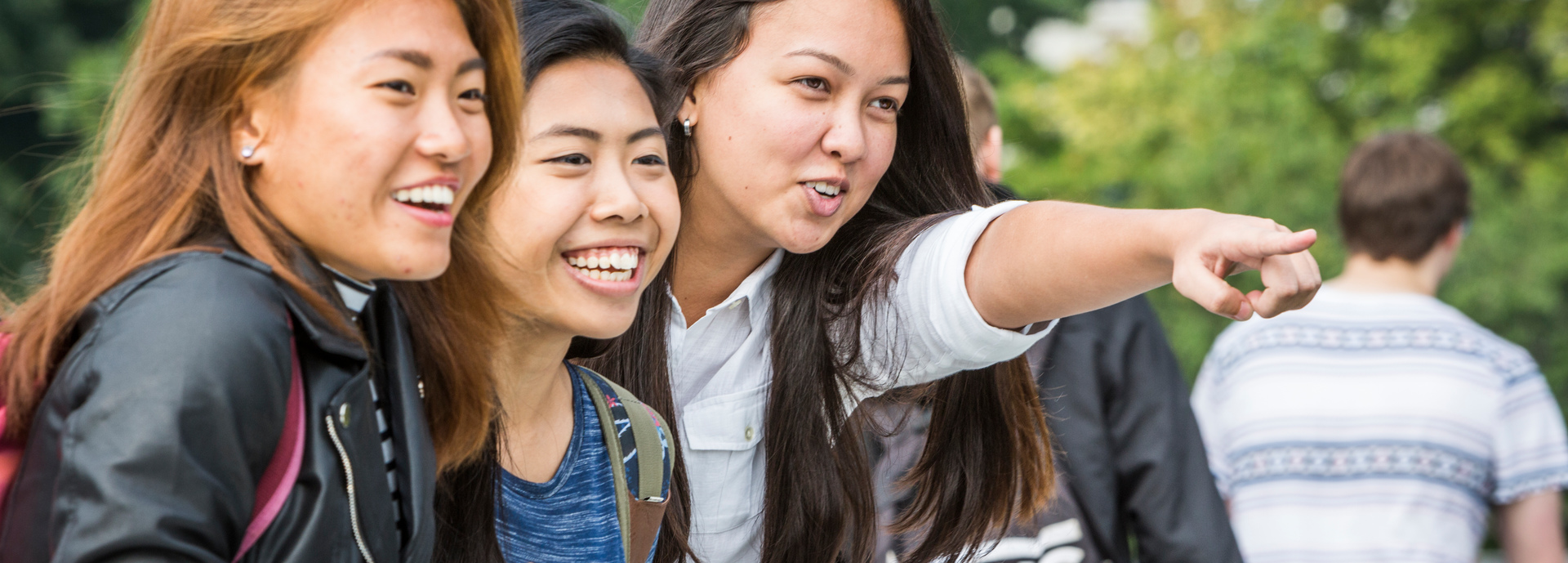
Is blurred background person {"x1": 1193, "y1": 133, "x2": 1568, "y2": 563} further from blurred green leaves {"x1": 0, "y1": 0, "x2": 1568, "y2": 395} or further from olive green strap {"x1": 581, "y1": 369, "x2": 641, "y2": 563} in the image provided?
blurred green leaves {"x1": 0, "y1": 0, "x2": 1568, "y2": 395}

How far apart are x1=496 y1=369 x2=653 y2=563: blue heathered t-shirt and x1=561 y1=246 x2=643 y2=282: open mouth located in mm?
322

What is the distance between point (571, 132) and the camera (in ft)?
7.53

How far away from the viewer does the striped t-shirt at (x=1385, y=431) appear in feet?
12.9

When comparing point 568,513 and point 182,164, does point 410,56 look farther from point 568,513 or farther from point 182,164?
point 568,513

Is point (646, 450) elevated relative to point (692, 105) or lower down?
lower down

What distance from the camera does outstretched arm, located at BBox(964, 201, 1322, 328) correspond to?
73.4 inches

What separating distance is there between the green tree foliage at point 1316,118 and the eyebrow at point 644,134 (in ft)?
20.2

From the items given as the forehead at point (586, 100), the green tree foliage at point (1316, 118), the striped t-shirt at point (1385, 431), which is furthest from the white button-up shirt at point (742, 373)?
the green tree foliage at point (1316, 118)

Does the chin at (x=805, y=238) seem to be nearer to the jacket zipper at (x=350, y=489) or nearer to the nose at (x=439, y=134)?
the nose at (x=439, y=134)

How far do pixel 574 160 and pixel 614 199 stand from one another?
0.10m

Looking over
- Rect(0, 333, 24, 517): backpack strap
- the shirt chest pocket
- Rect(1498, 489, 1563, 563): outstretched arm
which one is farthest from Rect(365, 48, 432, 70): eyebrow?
Rect(1498, 489, 1563, 563): outstretched arm

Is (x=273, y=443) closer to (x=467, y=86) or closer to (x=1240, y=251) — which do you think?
(x=467, y=86)

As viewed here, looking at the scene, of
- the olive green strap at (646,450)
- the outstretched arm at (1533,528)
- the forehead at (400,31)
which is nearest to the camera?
the forehead at (400,31)

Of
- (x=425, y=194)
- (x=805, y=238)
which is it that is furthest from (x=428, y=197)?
(x=805, y=238)
